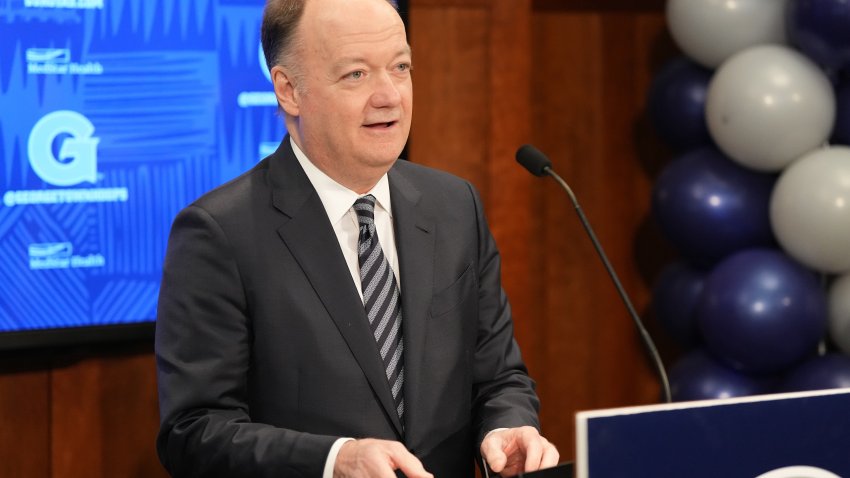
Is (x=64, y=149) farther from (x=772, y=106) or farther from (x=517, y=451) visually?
(x=772, y=106)

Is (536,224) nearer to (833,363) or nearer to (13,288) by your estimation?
(833,363)

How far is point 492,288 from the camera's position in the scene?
2014 millimetres

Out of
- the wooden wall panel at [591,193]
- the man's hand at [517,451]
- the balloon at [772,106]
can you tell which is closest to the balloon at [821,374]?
the balloon at [772,106]

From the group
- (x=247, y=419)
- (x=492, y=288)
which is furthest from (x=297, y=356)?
(x=492, y=288)

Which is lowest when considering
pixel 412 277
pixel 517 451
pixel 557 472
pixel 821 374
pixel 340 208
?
pixel 821 374

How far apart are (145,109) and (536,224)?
5.41 ft

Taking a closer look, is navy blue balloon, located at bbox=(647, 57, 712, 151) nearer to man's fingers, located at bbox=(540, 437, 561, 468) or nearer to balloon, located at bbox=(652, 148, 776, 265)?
balloon, located at bbox=(652, 148, 776, 265)

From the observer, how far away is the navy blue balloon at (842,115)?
3.06 metres

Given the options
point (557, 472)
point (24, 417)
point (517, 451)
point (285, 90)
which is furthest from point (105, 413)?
point (557, 472)

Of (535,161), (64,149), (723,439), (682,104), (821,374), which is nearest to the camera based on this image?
(723,439)

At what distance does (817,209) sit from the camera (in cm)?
293

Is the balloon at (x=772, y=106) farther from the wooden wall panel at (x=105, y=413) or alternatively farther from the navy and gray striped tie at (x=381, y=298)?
the wooden wall panel at (x=105, y=413)

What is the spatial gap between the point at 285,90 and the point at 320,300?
372 millimetres

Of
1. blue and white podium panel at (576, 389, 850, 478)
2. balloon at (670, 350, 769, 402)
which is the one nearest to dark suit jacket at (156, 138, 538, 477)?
blue and white podium panel at (576, 389, 850, 478)
